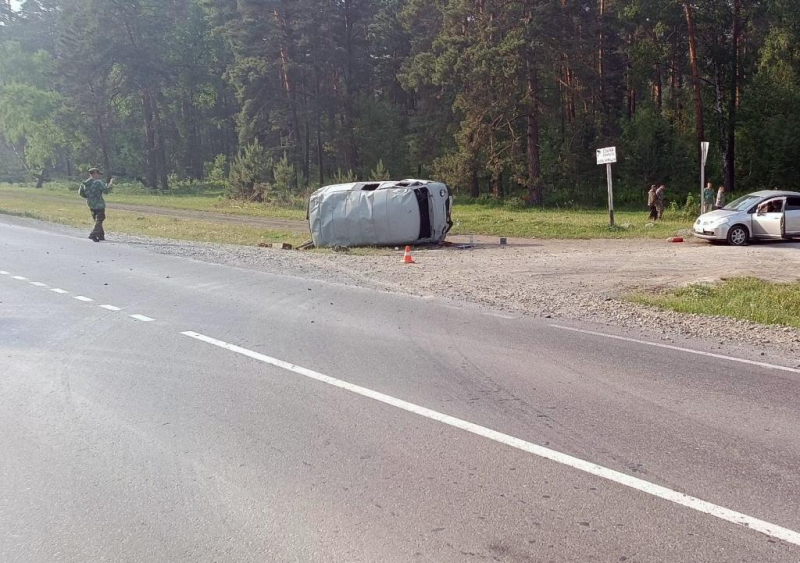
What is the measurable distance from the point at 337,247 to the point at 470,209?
1823 centimetres

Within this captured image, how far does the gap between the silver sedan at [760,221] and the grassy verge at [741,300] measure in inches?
313

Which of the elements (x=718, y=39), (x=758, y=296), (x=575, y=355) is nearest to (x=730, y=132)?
(x=718, y=39)

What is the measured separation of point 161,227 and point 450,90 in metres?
25.4

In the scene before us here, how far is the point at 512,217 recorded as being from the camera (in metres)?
31.0

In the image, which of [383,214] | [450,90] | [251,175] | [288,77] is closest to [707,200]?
[383,214]

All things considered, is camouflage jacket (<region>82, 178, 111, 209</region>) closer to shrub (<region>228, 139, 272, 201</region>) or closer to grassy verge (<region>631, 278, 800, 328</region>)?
grassy verge (<region>631, 278, 800, 328</region>)

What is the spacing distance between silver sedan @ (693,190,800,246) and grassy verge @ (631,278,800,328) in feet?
26.1

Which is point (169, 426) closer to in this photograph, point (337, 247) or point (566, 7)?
point (337, 247)

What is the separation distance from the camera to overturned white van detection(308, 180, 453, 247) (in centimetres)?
2062

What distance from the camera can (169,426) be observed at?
18.1ft

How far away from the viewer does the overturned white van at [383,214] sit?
2062 centimetres

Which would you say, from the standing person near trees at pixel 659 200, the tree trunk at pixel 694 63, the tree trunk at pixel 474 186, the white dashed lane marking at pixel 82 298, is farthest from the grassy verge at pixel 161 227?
the tree trunk at pixel 694 63

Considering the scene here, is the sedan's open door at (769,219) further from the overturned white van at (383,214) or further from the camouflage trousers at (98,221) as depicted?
the camouflage trousers at (98,221)

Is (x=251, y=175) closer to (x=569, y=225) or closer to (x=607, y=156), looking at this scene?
(x=569, y=225)
